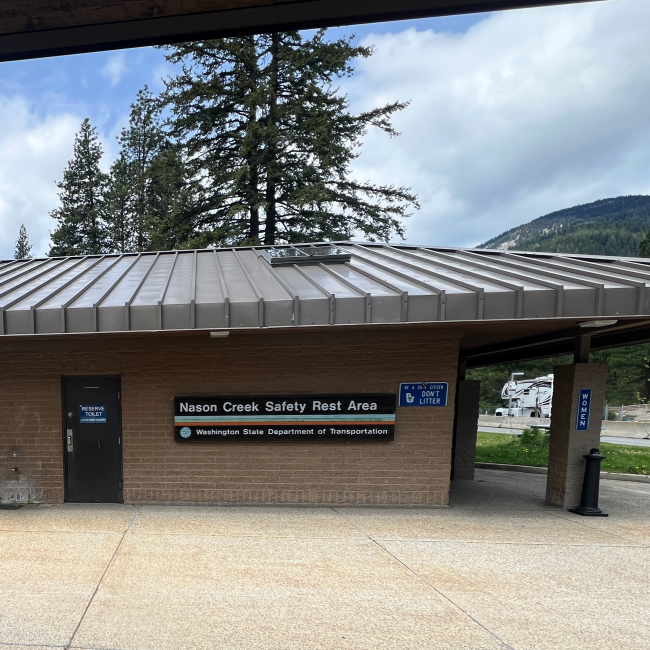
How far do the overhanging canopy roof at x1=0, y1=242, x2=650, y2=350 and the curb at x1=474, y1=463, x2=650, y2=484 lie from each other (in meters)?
6.01

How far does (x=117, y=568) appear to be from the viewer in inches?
207

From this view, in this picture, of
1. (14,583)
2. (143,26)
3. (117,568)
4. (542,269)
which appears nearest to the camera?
(143,26)

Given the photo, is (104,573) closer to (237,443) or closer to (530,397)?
(237,443)

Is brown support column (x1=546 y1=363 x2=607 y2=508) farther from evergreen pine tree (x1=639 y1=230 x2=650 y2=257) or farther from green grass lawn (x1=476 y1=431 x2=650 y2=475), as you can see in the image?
evergreen pine tree (x1=639 y1=230 x2=650 y2=257)

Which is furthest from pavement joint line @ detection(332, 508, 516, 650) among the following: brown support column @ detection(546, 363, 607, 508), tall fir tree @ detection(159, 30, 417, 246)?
tall fir tree @ detection(159, 30, 417, 246)

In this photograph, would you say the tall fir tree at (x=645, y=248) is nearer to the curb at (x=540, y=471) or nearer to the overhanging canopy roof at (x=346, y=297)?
the curb at (x=540, y=471)

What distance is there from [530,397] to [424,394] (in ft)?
122

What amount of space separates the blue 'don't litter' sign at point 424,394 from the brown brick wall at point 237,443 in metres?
0.12

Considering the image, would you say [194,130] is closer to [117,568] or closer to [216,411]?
[216,411]

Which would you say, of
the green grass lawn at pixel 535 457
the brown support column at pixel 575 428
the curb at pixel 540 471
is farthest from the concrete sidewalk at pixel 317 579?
the green grass lawn at pixel 535 457

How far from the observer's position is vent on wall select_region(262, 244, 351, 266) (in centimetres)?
905

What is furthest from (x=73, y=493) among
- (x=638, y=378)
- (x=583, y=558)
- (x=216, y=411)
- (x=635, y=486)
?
(x=638, y=378)

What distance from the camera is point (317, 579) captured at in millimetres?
5062

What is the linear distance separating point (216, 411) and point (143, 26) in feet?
21.7
